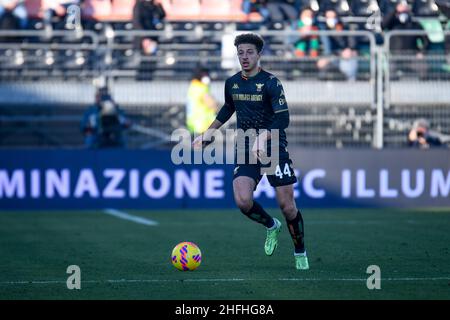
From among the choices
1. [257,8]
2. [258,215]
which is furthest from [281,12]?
[258,215]

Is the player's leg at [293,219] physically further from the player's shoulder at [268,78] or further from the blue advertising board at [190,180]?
the blue advertising board at [190,180]

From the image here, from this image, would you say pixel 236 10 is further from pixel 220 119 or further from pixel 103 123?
pixel 220 119

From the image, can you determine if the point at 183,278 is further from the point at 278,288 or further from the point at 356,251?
the point at 356,251

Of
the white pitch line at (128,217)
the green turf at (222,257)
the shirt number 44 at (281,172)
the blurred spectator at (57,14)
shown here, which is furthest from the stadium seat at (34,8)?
the shirt number 44 at (281,172)

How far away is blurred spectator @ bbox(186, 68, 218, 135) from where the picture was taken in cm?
2130

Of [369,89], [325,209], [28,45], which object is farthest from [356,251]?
[28,45]

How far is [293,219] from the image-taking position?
11000 mm

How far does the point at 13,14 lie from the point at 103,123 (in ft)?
13.9

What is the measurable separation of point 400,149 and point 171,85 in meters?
4.80

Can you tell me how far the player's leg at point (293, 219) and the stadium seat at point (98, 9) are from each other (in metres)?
15.0

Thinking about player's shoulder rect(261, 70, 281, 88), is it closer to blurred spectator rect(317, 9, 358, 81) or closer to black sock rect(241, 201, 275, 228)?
black sock rect(241, 201, 275, 228)

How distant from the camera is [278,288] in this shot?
31.3ft

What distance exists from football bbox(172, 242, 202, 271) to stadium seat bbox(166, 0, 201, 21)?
50.4 ft

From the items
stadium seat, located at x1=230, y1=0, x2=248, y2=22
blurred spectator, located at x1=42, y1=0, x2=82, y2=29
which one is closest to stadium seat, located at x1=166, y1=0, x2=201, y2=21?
stadium seat, located at x1=230, y1=0, x2=248, y2=22
